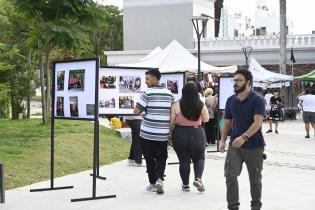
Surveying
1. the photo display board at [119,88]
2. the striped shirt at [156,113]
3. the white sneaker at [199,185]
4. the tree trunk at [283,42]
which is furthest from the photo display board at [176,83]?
the tree trunk at [283,42]

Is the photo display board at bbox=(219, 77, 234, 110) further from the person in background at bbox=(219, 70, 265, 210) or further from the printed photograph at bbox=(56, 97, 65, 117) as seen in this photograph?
the person in background at bbox=(219, 70, 265, 210)

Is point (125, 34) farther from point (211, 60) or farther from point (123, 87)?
point (123, 87)

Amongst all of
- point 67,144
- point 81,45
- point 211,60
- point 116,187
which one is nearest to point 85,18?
point 81,45

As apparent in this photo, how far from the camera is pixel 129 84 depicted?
9.92 meters

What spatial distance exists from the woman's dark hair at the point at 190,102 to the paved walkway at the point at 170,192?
1.18 meters

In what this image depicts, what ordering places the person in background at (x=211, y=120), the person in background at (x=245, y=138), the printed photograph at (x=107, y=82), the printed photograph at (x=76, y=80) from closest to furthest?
the person in background at (x=245, y=138) → the printed photograph at (x=76, y=80) → the printed photograph at (x=107, y=82) → the person in background at (x=211, y=120)

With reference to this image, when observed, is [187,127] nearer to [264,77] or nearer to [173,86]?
[173,86]

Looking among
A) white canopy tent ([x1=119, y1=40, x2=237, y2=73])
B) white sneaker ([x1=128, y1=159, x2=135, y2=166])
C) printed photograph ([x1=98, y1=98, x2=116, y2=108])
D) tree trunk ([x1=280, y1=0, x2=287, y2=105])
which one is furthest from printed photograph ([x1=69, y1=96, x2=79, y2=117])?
tree trunk ([x1=280, y1=0, x2=287, y2=105])

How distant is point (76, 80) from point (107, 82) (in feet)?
4.72

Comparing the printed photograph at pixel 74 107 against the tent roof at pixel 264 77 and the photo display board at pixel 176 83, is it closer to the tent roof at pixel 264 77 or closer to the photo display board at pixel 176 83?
the photo display board at pixel 176 83

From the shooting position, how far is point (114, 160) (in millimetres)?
12195

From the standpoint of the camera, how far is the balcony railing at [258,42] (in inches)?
1426

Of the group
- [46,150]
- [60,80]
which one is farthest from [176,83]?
[60,80]

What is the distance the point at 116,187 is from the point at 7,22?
89.0ft
